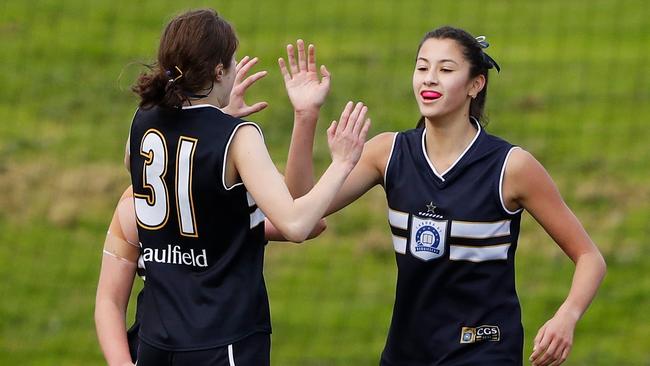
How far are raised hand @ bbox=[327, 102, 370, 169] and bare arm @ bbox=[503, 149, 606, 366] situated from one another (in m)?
0.67

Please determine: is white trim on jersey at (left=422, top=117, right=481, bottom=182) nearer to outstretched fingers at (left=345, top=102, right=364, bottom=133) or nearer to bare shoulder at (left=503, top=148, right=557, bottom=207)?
bare shoulder at (left=503, top=148, right=557, bottom=207)

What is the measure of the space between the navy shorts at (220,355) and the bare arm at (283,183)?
1.21ft

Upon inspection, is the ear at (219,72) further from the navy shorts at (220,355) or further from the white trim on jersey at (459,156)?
the white trim on jersey at (459,156)

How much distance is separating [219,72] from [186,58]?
106 millimetres

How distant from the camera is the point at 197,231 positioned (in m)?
4.15

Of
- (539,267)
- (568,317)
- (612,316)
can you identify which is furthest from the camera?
(539,267)

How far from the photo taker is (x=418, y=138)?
4.84m

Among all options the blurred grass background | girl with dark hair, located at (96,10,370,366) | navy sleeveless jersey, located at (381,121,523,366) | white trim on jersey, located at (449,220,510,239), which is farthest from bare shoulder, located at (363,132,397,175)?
the blurred grass background

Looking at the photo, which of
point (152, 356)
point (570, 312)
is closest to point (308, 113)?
point (152, 356)

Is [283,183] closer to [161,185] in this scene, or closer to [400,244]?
[161,185]

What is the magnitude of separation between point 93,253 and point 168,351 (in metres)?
6.58

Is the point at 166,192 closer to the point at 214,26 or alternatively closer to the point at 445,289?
the point at 214,26

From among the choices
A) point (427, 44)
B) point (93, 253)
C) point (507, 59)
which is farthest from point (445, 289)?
point (507, 59)

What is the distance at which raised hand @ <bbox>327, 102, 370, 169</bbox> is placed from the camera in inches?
163
